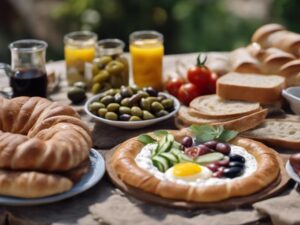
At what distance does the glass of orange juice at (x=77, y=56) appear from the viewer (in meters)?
3.79

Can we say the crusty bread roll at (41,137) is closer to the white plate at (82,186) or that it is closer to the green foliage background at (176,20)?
the white plate at (82,186)

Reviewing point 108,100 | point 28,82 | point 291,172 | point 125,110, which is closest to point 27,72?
point 28,82

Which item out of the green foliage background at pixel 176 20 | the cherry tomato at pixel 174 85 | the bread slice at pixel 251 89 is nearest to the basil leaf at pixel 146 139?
the bread slice at pixel 251 89

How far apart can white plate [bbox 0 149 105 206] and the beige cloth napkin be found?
64 cm

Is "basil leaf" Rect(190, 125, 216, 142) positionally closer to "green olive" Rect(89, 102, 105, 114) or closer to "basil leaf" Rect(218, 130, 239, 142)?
"basil leaf" Rect(218, 130, 239, 142)

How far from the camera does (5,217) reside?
2.52 metres

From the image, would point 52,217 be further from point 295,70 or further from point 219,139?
point 295,70

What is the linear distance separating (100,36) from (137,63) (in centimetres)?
317

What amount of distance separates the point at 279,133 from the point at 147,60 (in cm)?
96

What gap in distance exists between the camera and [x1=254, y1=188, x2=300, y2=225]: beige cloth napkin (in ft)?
7.77

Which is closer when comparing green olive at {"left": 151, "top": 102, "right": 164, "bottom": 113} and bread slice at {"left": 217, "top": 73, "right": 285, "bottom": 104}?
green olive at {"left": 151, "top": 102, "right": 164, "bottom": 113}

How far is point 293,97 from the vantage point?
10.8ft

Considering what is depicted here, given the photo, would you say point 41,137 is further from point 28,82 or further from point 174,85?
point 174,85

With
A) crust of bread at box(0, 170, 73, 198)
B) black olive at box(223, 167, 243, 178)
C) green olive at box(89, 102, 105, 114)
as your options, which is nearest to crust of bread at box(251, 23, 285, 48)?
green olive at box(89, 102, 105, 114)
